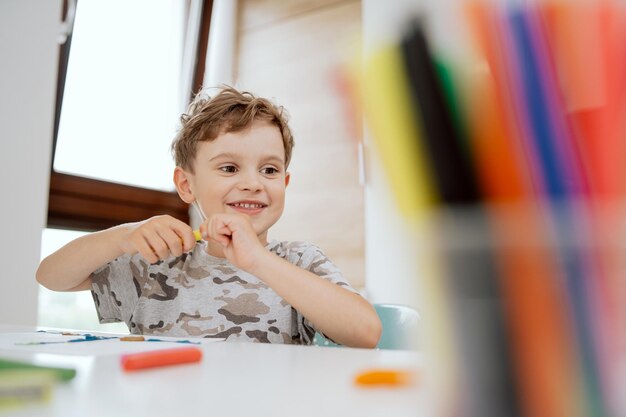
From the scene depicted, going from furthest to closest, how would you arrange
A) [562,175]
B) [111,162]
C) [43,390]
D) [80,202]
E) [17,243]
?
[111,162]
[80,202]
[17,243]
[43,390]
[562,175]

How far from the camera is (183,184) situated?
43.6 inches

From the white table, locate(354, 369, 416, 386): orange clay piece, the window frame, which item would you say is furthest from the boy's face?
the window frame

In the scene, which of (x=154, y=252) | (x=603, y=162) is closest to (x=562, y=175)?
(x=603, y=162)

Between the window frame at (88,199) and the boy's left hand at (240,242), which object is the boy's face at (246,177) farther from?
the window frame at (88,199)

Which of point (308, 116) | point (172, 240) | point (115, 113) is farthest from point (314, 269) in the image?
point (115, 113)

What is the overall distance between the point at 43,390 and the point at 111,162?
2280mm

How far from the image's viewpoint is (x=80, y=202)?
2199 mm

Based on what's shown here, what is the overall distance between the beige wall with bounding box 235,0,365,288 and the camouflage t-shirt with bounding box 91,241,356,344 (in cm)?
124

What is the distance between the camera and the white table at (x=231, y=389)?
0.25 m

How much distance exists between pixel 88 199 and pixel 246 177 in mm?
1449

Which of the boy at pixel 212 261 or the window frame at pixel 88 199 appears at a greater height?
the window frame at pixel 88 199

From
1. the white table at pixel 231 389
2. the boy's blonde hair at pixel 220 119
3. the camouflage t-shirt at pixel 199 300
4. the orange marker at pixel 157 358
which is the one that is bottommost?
the white table at pixel 231 389

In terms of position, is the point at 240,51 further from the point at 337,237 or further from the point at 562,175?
the point at 562,175

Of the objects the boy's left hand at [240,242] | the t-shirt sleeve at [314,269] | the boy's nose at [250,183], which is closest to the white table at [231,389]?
the boy's left hand at [240,242]
